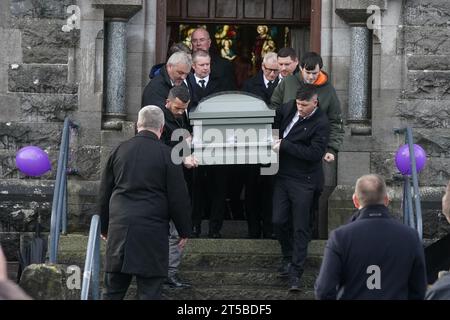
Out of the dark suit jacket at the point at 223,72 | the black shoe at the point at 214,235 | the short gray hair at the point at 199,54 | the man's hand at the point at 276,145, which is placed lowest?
the black shoe at the point at 214,235

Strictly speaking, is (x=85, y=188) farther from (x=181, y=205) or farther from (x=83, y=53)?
(x=181, y=205)

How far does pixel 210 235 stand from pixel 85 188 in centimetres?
136

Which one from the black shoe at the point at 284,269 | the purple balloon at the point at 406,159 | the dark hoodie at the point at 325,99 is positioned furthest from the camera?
the purple balloon at the point at 406,159

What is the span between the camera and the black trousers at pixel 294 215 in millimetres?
10914

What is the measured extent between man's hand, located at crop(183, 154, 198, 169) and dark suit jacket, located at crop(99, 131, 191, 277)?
1.25 meters

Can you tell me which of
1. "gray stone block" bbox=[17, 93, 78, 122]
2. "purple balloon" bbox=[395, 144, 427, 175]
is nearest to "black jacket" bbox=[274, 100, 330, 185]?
"purple balloon" bbox=[395, 144, 427, 175]

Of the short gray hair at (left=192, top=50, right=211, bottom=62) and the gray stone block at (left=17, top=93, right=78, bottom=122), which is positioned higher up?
the short gray hair at (left=192, top=50, right=211, bottom=62)

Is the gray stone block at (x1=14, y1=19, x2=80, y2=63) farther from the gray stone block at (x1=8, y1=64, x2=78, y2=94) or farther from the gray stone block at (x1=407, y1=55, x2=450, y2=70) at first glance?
the gray stone block at (x1=407, y1=55, x2=450, y2=70)

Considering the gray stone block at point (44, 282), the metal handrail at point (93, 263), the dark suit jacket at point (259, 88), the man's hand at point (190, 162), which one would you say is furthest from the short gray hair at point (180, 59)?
the gray stone block at point (44, 282)

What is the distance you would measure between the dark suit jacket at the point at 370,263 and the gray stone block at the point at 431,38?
4.97 metres

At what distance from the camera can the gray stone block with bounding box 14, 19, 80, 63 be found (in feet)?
41.1

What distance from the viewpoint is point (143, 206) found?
30.9 feet

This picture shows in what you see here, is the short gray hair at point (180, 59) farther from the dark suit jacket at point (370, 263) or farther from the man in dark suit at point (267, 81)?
the dark suit jacket at point (370, 263)

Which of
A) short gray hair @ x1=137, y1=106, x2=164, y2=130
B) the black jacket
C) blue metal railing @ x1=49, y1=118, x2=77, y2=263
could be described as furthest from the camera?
the black jacket
